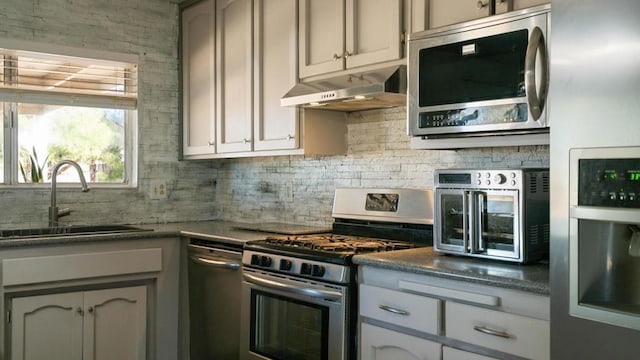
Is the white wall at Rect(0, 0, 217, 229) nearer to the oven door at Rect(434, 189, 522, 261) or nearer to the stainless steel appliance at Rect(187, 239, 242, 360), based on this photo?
the stainless steel appliance at Rect(187, 239, 242, 360)

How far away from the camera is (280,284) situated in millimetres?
2721

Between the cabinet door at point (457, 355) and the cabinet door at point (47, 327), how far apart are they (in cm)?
206

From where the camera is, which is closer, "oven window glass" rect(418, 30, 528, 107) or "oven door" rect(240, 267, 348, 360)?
"oven window glass" rect(418, 30, 528, 107)

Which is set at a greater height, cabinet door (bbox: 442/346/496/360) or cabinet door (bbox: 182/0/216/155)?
cabinet door (bbox: 182/0/216/155)

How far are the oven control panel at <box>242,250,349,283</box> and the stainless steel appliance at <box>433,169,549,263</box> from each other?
417 mm

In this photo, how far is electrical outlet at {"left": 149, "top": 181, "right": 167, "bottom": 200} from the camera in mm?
4195

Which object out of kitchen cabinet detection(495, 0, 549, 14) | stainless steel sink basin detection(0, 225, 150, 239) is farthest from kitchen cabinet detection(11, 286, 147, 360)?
kitchen cabinet detection(495, 0, 549, 14)

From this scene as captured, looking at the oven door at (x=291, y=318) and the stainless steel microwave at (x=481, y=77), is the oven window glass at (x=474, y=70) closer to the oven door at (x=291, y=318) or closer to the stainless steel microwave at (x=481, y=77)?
the stainless steel microwave at (x=481, y=77)

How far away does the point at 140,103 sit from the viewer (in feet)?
13.5

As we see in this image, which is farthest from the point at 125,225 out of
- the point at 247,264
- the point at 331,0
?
the point at 331,0

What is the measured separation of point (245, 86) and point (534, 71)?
2.01 metres

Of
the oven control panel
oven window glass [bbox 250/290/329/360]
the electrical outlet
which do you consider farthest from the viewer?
the electrical outlet

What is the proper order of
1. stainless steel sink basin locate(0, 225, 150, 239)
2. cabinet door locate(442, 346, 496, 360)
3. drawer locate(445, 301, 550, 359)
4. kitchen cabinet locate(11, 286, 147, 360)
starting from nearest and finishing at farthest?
drawer locate(445, 301, 550, 359) → cabinet door locate(442, 346, 496, 360) → kitchen cabinet locate(11, 286, 147, 360) → stainless steel sink basin locate(0, 225, 150, 239)

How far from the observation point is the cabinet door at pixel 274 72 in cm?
325
